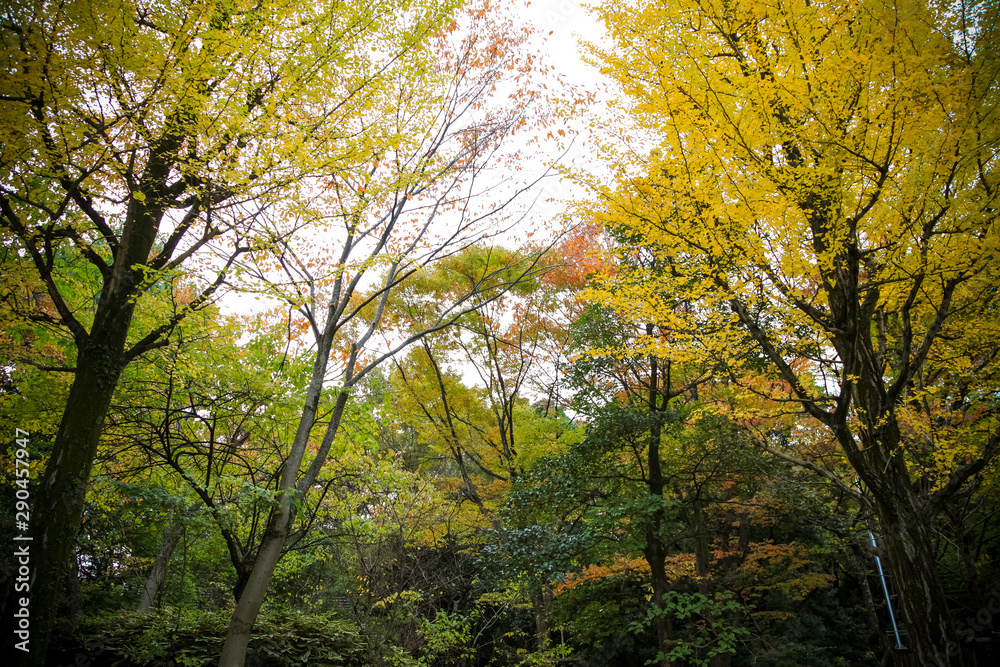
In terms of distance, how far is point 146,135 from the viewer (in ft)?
11.0

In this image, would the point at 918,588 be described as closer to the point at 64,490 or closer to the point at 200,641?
the point at 64,490

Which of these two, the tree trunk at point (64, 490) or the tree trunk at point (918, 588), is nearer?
the tree trunk at point (64, 490)

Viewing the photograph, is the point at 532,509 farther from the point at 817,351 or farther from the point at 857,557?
the point at 857,557

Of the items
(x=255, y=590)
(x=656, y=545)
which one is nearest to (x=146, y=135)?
(x=255, y=590)

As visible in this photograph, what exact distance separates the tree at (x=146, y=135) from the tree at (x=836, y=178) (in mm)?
2320

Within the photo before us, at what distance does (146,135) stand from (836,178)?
480 cm

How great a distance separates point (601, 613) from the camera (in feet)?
29.2

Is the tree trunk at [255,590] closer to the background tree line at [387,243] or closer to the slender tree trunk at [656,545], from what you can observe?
the background tree line at [387,243]

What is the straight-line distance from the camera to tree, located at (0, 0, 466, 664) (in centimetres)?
296

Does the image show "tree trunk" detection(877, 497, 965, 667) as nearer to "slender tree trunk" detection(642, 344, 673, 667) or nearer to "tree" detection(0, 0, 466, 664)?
"slender tree trunk" detection(642, 344, 673, 667)

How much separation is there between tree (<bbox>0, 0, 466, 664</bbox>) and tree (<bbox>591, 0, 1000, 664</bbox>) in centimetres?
232

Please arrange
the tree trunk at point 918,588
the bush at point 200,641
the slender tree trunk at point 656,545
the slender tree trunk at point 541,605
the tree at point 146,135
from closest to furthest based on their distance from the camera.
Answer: the tree at point 146,135 → the tree trunk at point 918,588 → the bush at point 200,641 → the slender tree trunk at point 656,545 → the slender tree trunk at point 541,605

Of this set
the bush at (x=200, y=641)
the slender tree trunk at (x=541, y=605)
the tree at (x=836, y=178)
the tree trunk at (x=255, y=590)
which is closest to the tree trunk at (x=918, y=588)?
the tree at (x=836, y=178)

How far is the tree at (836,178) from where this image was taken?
329 centimetres
